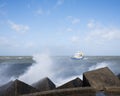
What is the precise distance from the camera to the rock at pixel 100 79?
15.6 ft

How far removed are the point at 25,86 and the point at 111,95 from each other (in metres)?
1.98

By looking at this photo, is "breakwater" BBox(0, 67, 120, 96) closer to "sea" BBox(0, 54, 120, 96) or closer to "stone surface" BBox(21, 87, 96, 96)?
"stone surface" BBox(21, 87, 96, 96)

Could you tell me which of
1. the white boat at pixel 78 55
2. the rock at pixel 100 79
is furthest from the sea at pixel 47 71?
the white boat at pixel 78 55

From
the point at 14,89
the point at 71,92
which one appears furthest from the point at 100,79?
the point at 14,89

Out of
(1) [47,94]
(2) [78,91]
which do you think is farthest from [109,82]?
(1) [47,94]

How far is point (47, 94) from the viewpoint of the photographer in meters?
4.05

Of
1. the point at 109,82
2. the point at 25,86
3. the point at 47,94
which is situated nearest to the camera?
the point at 47,94

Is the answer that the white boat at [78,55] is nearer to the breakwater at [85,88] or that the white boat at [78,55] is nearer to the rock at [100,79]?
the rock at [100,79]

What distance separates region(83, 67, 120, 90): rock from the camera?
475 centimetres

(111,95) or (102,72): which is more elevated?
(102,72)

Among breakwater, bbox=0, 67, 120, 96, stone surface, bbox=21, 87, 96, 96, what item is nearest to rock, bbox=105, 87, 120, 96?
breakwater, bbox=0, 67, 120, 96

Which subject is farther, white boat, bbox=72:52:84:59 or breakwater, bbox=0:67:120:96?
white boat, bbox=72:52:84:59

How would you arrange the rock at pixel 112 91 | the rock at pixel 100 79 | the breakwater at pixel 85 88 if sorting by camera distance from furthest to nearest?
the rock at pixel 100 79
the rock at pixel 112 91
the breakwater at pixel 85 88

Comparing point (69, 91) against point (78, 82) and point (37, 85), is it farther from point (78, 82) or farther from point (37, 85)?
point (37, 85)
